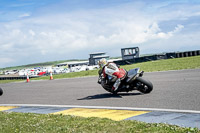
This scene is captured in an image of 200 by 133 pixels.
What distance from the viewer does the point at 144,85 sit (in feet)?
33.1

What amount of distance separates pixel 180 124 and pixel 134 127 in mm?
807

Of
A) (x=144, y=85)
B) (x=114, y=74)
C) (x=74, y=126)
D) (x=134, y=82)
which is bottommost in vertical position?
(x=74, y=126)

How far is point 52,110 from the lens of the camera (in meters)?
9.04

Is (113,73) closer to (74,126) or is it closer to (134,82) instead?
(134,82)

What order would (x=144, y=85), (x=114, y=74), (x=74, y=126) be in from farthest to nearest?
(x=114, y=74), (x=144, y=85), (x=74, y=126)

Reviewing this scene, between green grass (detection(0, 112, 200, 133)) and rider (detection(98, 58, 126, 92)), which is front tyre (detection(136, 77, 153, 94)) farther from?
green grass (detection(0, 112, 200, 133))

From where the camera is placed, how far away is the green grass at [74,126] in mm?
5258

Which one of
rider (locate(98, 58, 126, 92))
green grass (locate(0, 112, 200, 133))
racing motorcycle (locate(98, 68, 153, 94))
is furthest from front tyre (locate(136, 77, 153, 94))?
green grass (locate(0, 112, 200, 133))

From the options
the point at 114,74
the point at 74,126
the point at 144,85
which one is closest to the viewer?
the point at 74,126

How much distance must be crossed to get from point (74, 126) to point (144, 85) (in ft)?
14.6

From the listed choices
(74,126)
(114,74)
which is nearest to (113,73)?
(114,74)

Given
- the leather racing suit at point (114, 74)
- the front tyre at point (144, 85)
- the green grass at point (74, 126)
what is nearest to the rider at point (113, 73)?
the leather racing suit at point (114, 74)

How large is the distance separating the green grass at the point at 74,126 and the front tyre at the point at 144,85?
342 cm

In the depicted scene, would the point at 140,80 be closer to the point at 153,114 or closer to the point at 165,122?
the point at 153,114
